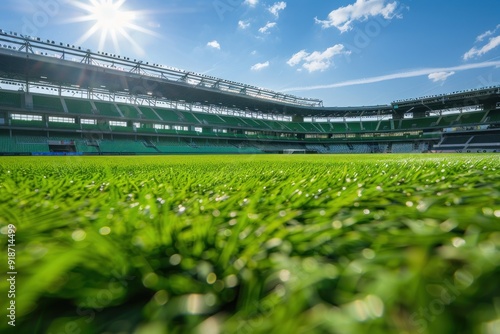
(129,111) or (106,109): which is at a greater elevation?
(106,109)

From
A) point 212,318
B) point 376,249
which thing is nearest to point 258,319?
point 212,318

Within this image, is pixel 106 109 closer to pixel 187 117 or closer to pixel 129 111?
pixel 129 111

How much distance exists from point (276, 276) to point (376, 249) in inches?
5.3

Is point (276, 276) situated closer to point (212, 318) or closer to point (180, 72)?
point (212, 318)

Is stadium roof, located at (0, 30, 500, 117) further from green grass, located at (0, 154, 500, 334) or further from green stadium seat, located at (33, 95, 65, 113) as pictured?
green grass, located at (0, 154, 500, 334)

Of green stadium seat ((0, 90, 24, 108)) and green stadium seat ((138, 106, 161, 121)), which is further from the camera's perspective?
green stadium seat ((138, 106, 161, 121))

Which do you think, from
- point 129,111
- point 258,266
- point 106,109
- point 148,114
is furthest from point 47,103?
point 258,266

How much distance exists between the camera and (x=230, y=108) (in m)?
35.3

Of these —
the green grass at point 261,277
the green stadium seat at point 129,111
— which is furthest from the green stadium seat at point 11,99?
the green grass at point 261,277

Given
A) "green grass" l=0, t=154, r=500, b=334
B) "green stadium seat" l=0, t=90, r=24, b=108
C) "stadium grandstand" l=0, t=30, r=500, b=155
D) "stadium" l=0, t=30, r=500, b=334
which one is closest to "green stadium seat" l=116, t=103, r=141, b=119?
"stadium grandstand" l=0, t=30, r=500, b=155

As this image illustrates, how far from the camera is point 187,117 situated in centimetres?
3059

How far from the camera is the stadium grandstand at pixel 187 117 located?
69.6ft

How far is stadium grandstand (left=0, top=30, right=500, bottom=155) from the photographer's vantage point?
21203mm

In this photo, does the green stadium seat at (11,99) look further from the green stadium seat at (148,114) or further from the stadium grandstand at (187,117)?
the green stadium seat at (148,114)
